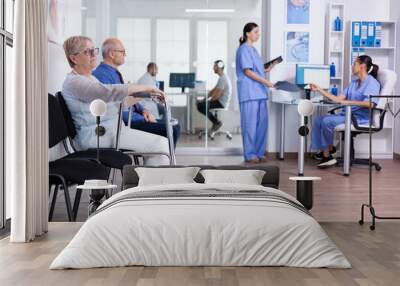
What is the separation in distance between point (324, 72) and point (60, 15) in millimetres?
4223

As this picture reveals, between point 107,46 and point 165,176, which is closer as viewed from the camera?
point 165,176

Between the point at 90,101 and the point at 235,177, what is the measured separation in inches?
104

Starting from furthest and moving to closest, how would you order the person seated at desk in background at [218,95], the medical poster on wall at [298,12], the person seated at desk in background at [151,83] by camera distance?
the medical poster on wall at [298,12], the person seated at desk in background at [218,95], the person seated at desk in background at [151,83]

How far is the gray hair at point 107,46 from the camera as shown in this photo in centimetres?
777

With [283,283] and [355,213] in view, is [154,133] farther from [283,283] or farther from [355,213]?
[283,283]

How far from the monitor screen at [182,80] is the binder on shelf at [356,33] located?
101 inches

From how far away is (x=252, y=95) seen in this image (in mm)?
9164

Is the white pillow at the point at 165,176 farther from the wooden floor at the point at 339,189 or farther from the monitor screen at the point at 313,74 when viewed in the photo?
the monitor screen at the point at 313,74

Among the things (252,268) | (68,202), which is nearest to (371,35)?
(68,202)

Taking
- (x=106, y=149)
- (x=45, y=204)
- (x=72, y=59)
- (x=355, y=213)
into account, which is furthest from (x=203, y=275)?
(x=72, y=59)

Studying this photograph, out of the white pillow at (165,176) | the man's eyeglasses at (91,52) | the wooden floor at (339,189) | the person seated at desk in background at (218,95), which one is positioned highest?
the man's eyeglasses at (91,52)

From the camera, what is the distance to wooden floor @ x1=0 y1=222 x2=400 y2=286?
3236 millimetres

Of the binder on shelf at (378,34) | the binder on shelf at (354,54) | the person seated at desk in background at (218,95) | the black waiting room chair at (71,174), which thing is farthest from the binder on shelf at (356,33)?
the black waiting room chair at (71,174)

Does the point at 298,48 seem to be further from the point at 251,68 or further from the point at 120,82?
the point at 120,82
